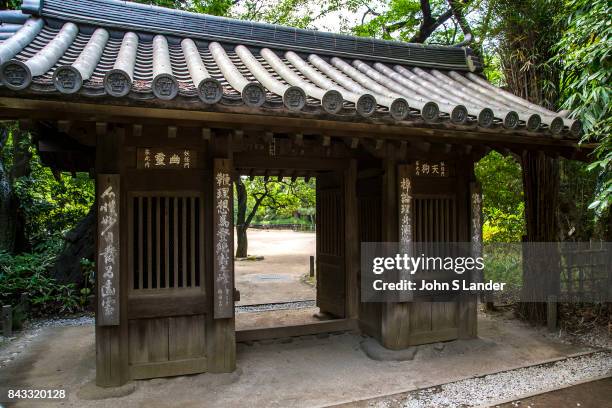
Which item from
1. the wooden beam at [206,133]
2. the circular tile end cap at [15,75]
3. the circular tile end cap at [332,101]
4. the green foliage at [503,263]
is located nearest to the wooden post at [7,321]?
the wooden beam at [206,133]

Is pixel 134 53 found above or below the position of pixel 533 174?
above

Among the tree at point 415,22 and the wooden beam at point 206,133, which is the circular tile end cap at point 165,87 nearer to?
the wooden beam at point 206,133

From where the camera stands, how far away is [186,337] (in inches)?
196

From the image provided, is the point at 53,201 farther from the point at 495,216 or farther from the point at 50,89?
the point at 495,216

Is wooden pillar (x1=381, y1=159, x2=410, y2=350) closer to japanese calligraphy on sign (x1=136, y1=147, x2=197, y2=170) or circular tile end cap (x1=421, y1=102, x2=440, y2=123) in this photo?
circular tile end cap (x1=421, y1=102, x2=440, y2=123)

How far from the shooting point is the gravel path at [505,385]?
447 cm

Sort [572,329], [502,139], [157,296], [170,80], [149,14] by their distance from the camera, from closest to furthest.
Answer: [170,80]
[157,296]
[502,139]
[149,14]
[572,329]

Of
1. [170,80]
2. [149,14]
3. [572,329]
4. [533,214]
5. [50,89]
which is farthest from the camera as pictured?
[533,214]

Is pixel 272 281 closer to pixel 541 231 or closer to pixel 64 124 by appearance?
pixel 541 231

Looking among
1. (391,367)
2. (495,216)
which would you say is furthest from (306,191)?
(391,367)

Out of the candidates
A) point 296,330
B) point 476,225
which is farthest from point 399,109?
point 296,330

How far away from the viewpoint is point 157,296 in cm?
490

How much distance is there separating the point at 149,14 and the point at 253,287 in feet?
26.5

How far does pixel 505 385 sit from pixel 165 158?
193 inches
